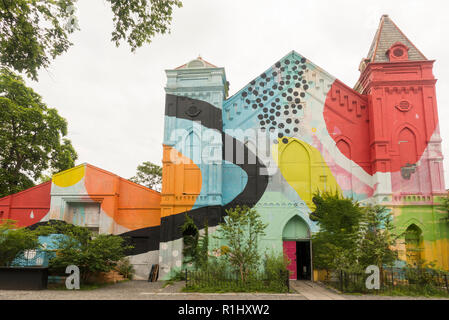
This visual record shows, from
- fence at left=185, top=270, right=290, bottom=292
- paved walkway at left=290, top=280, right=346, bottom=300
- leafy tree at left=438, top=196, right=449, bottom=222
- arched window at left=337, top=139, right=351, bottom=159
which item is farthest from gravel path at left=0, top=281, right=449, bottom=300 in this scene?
arched window at left=337, top=139, right=351, bottom=159

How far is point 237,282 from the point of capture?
1728cm

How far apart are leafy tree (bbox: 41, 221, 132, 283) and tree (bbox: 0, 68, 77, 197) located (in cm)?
1250

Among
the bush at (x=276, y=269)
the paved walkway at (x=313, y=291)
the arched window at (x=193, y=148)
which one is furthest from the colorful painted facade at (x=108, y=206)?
the paved walkway at (x=313, y=291)

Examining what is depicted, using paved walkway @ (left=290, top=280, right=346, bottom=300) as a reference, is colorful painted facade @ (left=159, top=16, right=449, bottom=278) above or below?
above

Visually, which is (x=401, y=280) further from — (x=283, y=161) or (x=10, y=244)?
(x=10, y=244)

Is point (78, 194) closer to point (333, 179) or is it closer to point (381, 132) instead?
point (333, 179)

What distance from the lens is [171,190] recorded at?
22.2m

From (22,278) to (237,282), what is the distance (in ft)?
32.6

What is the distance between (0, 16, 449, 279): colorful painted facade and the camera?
21562 mm

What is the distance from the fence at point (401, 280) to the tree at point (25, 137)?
A: 2481 cm

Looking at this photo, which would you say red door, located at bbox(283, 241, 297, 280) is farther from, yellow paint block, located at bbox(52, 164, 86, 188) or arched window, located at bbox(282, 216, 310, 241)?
yellow paint block, located at bbox(52, 164, 86, 188)

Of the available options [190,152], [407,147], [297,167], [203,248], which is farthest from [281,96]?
[203,248]

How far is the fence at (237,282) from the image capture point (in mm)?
16781

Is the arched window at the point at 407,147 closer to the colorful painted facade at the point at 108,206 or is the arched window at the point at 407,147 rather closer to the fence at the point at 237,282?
the fence at the point at 237,282
